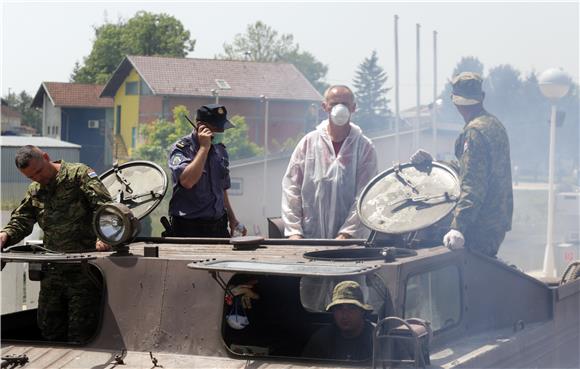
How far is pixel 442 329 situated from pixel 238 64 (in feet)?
134

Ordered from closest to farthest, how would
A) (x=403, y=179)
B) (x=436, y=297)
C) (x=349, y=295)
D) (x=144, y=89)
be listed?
(x=349, y=295)
(x=436, y=297)
(x=403, y=179)
(x=144, y=89)

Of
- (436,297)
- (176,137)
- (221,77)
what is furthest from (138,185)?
(221,77)

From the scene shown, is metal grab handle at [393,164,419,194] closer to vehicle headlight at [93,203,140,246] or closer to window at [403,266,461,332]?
window at [403,266,461,332]

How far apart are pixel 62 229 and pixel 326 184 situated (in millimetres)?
2008

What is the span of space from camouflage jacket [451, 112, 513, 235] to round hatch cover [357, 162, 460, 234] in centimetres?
36

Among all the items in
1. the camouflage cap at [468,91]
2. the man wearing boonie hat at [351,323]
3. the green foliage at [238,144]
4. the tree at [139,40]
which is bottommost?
the man wearing boonie hat at [351,323]

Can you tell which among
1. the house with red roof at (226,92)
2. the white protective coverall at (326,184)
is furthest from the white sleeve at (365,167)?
the house with red roof at (226,92)

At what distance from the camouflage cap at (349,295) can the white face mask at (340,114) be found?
89.1 inches

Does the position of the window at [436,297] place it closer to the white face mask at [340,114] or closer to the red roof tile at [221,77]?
the white face mask at [340,114]

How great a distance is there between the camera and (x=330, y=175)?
7906 millimetres

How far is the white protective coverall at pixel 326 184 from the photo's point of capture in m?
7.87

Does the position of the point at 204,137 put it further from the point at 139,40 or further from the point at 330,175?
the point at 139,40

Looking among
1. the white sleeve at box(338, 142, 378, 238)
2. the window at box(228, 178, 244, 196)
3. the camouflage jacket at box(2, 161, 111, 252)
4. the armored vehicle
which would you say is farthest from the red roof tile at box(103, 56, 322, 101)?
the armored vehicle

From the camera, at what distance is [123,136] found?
1852 inches
